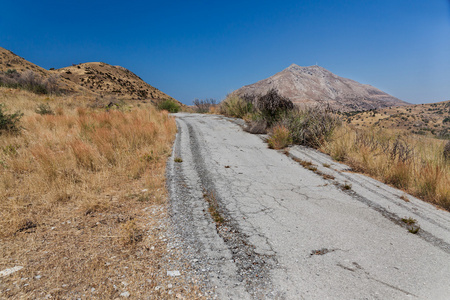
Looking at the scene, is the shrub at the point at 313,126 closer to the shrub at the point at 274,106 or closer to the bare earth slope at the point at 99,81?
the shrub at the point at 274,106

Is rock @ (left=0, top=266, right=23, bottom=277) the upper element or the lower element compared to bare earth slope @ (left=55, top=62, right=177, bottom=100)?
lower

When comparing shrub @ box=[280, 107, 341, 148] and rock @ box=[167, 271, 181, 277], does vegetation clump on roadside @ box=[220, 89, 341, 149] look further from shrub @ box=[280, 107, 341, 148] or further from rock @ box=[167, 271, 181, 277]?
rock @ box=[167, 271, 181, 277]

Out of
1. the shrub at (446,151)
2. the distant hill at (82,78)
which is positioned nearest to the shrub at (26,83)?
the distant hill at (82,78)

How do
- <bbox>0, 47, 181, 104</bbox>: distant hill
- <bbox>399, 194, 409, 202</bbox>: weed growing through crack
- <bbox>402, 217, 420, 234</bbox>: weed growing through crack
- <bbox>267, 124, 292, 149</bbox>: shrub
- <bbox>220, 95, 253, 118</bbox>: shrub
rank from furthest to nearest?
<bbox>0, 47, 181, 104</bbox>: distant hill → <bbox>220, 95, 253, 118</bbox>: shrub → <bbox>267, 124, 292, 149</bbox>: shrub → <bbox>399, 194, 409, 202</bbox>: weed growing through crack → <bbox>402, 217, 420, 234</bbox>: weed growing through crack

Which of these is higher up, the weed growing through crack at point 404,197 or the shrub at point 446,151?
the shrub at point 446,151

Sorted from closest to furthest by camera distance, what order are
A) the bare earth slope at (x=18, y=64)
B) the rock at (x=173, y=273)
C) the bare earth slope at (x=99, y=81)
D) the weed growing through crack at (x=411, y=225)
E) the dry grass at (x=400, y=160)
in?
the rock at (x=173, y=273) → the weed growing through crack at (x=411, y=225) → the dry grass at (x=400, y=160) → the bare earth slope at (x=18, y=64) → the bare earth slope at (x=99, y=81)

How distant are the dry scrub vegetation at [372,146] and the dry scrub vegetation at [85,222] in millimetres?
4420

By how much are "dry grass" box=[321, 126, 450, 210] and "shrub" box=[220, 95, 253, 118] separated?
7.53 m

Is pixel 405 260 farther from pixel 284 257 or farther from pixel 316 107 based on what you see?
pixel 316 107

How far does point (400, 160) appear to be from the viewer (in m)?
4.61

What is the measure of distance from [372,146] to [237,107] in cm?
952

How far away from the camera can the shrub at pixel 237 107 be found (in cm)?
1377

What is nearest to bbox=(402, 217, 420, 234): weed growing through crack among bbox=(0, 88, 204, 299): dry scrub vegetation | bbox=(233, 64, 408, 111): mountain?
bbox=(0, 88, 204, 299): dry scrub vegetation

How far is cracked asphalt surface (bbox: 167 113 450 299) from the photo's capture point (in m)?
1.94
